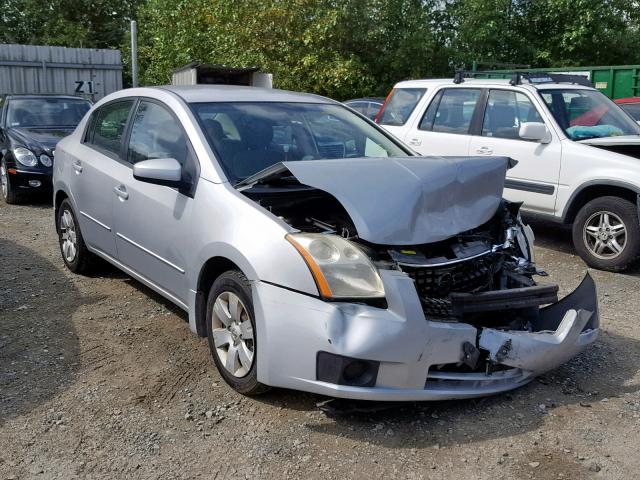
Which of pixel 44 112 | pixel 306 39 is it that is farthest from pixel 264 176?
pixel 306 39

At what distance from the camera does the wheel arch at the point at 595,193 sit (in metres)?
6.32

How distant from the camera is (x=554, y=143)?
6.85 m

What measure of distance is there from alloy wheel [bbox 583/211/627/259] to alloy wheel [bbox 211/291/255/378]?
4293mm

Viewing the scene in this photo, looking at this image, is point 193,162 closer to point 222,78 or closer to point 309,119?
point 309,119

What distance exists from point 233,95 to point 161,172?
3.25 feet

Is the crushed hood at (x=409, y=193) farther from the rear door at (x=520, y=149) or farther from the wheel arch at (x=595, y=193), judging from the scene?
the rear door at (x=520, y=149)

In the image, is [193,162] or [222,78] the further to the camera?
[222,78]

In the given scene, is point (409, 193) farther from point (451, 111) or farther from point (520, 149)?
point (451, 111)

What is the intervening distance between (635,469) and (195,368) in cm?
240

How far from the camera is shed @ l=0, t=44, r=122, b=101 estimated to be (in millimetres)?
19484

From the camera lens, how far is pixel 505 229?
4.12 metres

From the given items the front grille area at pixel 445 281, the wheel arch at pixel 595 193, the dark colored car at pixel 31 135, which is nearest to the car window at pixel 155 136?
the front grille area at pixel 445 281

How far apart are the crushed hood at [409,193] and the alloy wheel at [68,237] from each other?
294 centimetres

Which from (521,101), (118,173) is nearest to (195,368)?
(118,173)
